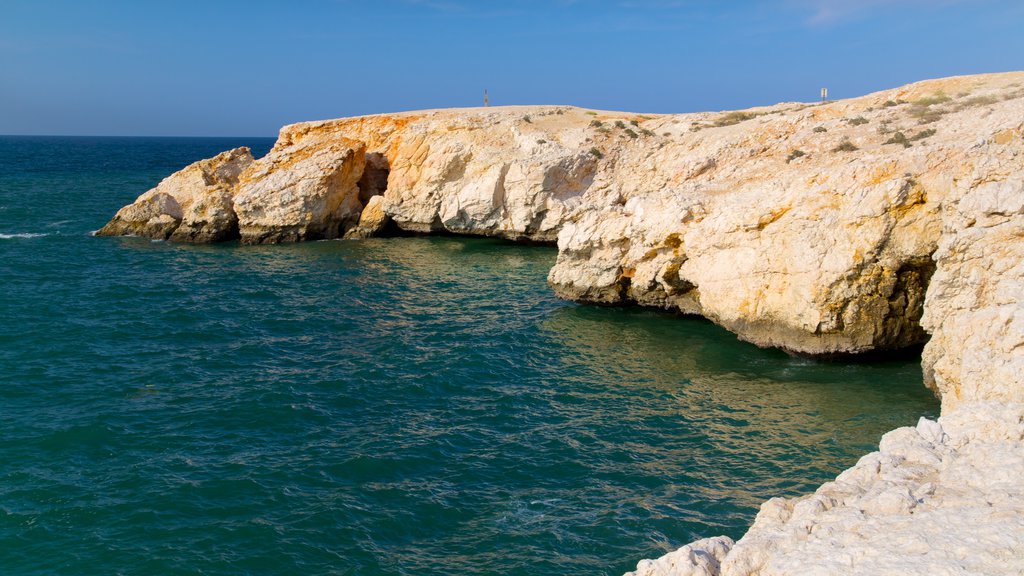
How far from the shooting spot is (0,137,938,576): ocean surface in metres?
13.2

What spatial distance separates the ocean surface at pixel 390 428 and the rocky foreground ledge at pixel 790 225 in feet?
7.09

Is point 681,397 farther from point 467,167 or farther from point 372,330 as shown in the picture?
point 467,167

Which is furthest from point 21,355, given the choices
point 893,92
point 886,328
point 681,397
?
point 893,92

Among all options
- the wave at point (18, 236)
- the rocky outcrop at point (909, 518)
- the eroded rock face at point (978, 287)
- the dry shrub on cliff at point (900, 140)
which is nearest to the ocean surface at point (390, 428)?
the eroded rock face at point (978, 287)

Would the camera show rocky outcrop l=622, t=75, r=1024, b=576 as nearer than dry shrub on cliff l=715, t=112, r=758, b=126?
Yes

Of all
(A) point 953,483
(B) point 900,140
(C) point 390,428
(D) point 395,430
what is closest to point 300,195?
(C) point 390,428

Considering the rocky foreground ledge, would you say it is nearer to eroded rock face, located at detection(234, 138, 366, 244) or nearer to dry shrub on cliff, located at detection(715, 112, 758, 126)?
eroded rock face, located at detection(234, 138, 366, 244)

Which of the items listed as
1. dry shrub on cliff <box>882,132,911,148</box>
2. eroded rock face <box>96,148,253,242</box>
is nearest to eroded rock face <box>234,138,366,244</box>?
eroded rock face <box>96,148,253,242</box>

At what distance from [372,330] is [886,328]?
16926 mm

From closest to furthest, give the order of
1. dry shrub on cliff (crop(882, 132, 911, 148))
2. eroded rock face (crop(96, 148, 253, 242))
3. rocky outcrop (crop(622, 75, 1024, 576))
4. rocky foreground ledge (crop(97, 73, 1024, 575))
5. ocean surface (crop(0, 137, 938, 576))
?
1. rocky outcrop (crop(622, 75, 1024, 576))
2. rocky foreground ledge (crop(97, 73, 1024, 575))
3. ocean surface (crop(0, 137, 938, 576))
4. dry shrub on cliff (crop(882, 132, 911, 148))
5. eroded rock face (crop(96, 148, 253, 242))

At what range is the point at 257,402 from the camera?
19.9m

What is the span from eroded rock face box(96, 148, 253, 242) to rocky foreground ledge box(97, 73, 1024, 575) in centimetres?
14

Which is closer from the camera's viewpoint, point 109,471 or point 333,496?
point 333,496

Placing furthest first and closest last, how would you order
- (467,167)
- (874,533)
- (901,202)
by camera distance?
(467,167) < (901,202) < (874,533)
